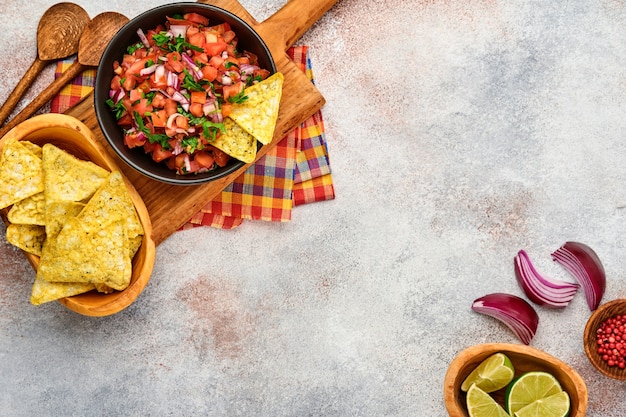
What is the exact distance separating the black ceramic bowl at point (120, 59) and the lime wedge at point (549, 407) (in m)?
2.04

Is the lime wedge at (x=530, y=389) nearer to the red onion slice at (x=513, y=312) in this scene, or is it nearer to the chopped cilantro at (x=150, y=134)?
the red onion slice at (x=513, y=312)

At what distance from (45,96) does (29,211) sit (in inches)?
29.4

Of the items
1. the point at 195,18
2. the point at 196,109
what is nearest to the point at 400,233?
the point at 196,109

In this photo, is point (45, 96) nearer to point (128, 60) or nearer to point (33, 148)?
point (33, 148)

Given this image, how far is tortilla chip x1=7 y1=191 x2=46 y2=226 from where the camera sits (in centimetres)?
310

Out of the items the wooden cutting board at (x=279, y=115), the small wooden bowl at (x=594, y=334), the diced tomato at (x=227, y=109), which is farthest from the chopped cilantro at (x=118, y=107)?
the small wooden bowl at (x=594, y=334)

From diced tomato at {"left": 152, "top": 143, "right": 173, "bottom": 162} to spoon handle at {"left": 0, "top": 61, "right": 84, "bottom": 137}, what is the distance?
76 centimetres

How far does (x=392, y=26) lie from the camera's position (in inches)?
152

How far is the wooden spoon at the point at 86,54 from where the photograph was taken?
3.52 m

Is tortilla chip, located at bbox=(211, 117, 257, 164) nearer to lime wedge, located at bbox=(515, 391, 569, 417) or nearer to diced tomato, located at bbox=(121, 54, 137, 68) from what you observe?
diced tomato, located at bbox=(121, 54, 137, 68)

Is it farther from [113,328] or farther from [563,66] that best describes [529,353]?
[113,328]

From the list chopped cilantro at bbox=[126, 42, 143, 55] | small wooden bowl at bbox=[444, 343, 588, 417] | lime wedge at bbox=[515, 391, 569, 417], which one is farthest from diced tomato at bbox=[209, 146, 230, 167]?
lime wedge at bbox=[515, 391, 569, 417]

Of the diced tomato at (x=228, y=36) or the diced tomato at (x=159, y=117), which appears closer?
the diced tomato at (x=159, y=117)

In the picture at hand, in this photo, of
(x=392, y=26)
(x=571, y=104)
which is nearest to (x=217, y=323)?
(x=392, y=26)
